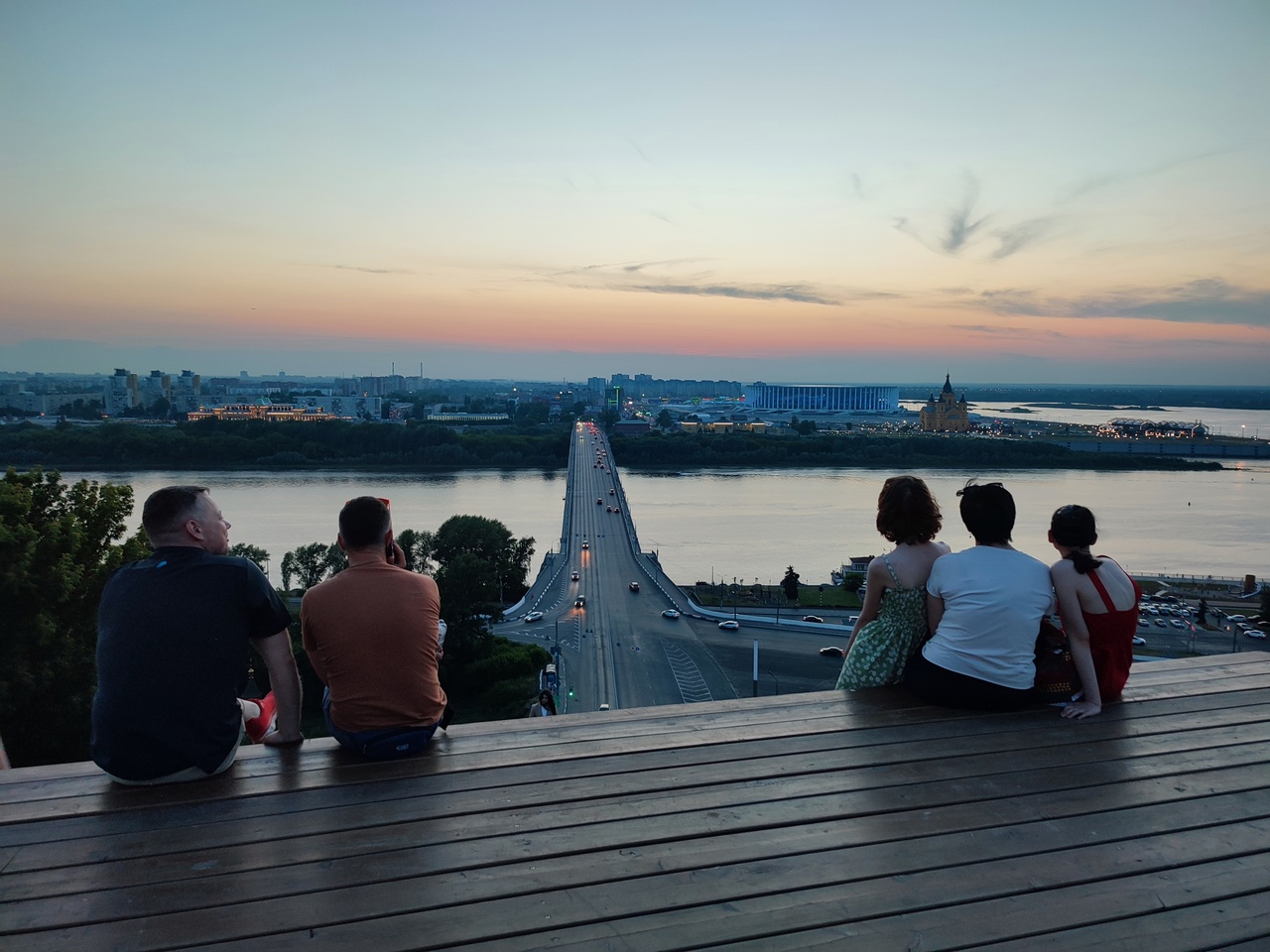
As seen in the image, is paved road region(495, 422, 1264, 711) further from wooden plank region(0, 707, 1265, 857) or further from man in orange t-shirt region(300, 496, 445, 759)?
man in orange t-shirt region(300, 496, 445, 759)

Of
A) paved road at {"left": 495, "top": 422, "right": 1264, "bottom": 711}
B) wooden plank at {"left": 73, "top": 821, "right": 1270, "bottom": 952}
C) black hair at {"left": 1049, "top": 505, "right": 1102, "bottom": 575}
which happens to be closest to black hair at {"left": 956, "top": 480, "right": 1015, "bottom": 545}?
black hair at {"left": 1049, "top": 505, "right": 1102, "bottom": 575}

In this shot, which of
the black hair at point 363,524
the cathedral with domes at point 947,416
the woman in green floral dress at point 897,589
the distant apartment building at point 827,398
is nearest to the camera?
the black hair at point 363,524

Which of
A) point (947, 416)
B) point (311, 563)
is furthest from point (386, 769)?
point (947, 416)

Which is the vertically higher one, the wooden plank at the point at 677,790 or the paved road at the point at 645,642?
the wooden plank at the point at 677,790

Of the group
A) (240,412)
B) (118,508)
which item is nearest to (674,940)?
(118,508)

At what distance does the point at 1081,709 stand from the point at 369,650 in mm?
1218

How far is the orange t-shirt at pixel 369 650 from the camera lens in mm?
1222

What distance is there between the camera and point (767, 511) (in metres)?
20.6

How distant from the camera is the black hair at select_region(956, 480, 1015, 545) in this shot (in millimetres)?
1429

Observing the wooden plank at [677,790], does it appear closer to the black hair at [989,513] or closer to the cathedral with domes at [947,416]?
the black hair at [989,513]

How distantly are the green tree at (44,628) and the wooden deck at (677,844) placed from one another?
3558mm

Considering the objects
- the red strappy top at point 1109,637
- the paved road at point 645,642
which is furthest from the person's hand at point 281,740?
the paved road at point 645,642

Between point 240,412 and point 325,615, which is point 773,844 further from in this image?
point 240,412

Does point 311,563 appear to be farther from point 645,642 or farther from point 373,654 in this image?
point 373,654
